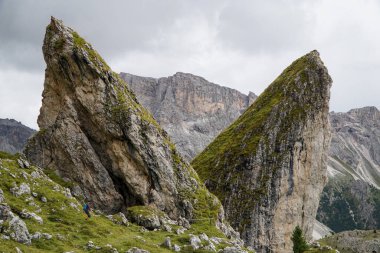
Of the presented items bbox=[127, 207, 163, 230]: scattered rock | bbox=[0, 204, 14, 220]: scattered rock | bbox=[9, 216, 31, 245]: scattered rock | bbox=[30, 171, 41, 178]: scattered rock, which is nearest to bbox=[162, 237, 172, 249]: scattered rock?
bbox=[127, 207, 163, 230]: scattered rock

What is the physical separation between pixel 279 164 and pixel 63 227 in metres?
79.0

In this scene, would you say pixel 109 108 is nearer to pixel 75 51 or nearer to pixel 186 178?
pixel 75 51

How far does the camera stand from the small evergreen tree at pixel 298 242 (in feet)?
335

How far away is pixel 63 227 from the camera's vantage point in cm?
4284

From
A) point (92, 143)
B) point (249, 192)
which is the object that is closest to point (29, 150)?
point (92, 143)

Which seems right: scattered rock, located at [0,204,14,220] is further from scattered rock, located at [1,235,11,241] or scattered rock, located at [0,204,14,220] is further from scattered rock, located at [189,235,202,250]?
scattered rock, located at [189,235,202,250]

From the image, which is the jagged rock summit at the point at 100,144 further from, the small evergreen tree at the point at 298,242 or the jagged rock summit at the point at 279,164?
the jagged rock summit at the point at 279,164

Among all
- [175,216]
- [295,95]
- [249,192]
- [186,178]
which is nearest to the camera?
[175,216]

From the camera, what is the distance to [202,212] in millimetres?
72375

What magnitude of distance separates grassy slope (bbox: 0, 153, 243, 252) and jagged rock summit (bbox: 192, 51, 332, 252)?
184ft

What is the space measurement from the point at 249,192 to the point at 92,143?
52044 millimetres

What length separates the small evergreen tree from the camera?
4021 inches

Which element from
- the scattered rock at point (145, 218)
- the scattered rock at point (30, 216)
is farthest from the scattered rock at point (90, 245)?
the scattered rock at point (145, 218)

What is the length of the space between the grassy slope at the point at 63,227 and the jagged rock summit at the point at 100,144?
13.3 metres
